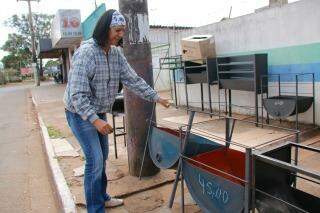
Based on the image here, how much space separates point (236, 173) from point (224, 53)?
5696mm

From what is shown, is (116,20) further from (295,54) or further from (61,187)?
(295,54)

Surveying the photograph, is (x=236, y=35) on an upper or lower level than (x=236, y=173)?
upper

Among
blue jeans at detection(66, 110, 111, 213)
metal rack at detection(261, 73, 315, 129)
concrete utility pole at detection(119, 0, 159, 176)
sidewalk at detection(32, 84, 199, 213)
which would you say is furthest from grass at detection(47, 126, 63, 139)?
blue jeans at detection(66, 110, 111, 213)

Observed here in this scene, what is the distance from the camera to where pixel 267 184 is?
7.92 ft

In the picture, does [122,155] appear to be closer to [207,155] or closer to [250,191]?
[207,155]

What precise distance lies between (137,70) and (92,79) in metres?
1.23

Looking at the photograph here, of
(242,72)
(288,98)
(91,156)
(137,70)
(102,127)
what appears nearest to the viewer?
(102,127)

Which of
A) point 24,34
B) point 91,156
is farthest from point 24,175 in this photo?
point 24,34

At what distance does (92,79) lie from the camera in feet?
10.5

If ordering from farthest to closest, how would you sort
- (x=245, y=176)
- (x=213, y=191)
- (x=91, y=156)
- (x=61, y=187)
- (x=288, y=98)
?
1. (x=288, y=98)
2. (x=61, y=187)
3. (x=91, y=156)
4. (x=213, y=191)
5. (x=245, y=176)

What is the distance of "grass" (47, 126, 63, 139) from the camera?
805cm

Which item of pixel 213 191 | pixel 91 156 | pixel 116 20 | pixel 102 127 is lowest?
pixel 213 191

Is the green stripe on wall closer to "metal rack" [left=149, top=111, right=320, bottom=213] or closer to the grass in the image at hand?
"metal rack" [left=149, top=111, right=320, bottom=213]

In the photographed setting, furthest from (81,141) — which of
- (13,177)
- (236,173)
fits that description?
(13,177)
